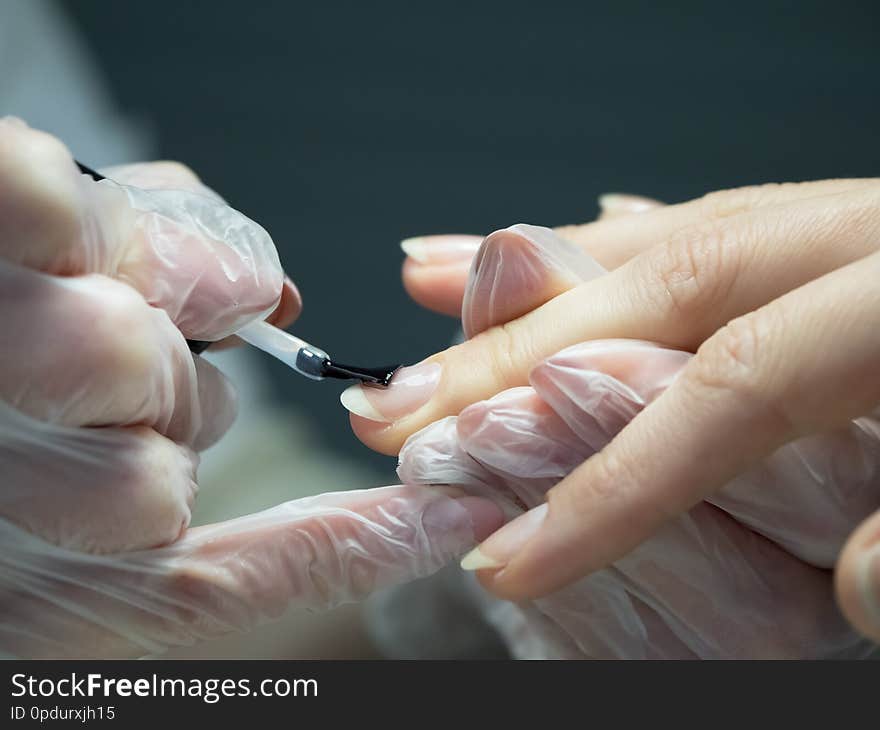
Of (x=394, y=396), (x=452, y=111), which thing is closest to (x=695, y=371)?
(x=394, y=396)

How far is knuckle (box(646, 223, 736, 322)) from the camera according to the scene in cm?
72

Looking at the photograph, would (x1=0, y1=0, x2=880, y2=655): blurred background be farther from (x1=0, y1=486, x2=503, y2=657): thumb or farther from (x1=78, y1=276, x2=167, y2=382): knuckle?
(x1=78, y1=276, x2=167, y2=382): knuckle

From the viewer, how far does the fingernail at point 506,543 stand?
2.10 feet

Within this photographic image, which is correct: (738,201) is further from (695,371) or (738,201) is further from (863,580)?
(863,580)

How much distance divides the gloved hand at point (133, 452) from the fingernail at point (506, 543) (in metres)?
0.07

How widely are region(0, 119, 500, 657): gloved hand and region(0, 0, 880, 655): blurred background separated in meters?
0.82

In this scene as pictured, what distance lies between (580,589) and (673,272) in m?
0.31

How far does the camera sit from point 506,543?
64 cm

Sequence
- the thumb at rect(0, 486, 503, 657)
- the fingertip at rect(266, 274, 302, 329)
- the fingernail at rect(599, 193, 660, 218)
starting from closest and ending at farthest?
the thumb at rect(0, 486, 503, 657)
the fingertip at rect(266, 274, 302, 329)
the fingernail at rect(599, 193, 660, 218)

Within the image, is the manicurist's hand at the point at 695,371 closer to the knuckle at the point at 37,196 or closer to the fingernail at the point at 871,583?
the fingernail at the point at 871,583

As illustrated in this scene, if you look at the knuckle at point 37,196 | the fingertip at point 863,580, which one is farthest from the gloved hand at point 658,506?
the knuckle at point 37,196

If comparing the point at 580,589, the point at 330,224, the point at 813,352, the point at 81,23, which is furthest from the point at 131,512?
the point at 81,23

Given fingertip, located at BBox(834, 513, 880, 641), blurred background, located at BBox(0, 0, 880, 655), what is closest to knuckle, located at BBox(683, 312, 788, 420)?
fingertip, located at BBox(834, 513, 880, 641)

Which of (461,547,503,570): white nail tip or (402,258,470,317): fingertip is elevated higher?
(402,258,470,317): fingertip
